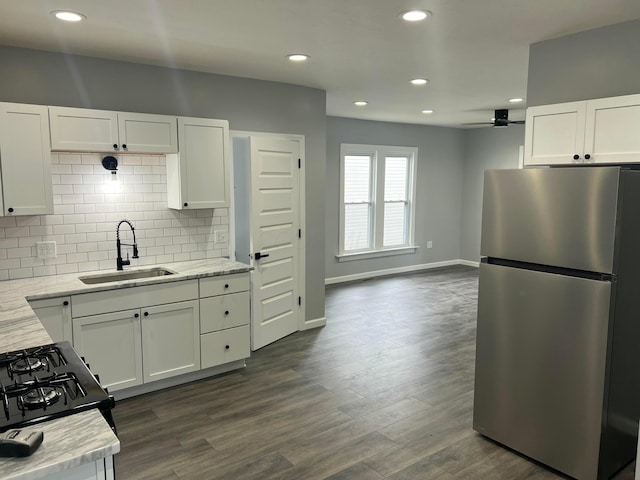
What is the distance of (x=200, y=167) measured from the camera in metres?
3.88

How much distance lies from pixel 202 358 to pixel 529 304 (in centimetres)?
244

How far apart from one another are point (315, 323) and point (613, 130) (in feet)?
11.2

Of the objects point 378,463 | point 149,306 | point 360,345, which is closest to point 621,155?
point 378,463

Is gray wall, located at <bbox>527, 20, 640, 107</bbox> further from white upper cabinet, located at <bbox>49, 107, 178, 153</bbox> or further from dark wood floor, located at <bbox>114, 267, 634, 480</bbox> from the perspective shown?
white upper cabinet, located at <bbox>49, 107, 178, 153</bbox>

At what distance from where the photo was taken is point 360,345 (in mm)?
4684

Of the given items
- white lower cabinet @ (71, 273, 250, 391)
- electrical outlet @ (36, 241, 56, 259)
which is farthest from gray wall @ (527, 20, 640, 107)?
electrical outlet @ (36, 241, 56, 259)

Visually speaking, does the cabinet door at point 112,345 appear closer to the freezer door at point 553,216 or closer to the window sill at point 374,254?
the freezer door at point 553,216

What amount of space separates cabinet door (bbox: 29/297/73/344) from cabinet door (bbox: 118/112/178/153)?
1186 millimetres

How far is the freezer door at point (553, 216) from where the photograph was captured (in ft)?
7.68

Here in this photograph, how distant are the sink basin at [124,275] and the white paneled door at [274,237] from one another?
890 mm

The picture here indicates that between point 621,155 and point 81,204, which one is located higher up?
point 621,155

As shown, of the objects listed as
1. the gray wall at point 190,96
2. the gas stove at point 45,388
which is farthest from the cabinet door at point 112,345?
the gray wall at point 190,96

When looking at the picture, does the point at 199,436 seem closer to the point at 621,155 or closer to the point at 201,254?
the point at 201,254

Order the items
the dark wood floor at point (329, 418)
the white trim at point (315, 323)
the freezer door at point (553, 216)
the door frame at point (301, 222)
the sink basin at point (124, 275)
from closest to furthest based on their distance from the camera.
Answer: the freezer door at point (553, 216) < the dark wood floor at point (329, 418) < the sink basin at point (124, 275) < the door frame at point (301, 222) < the white trim at point (315, 323)
